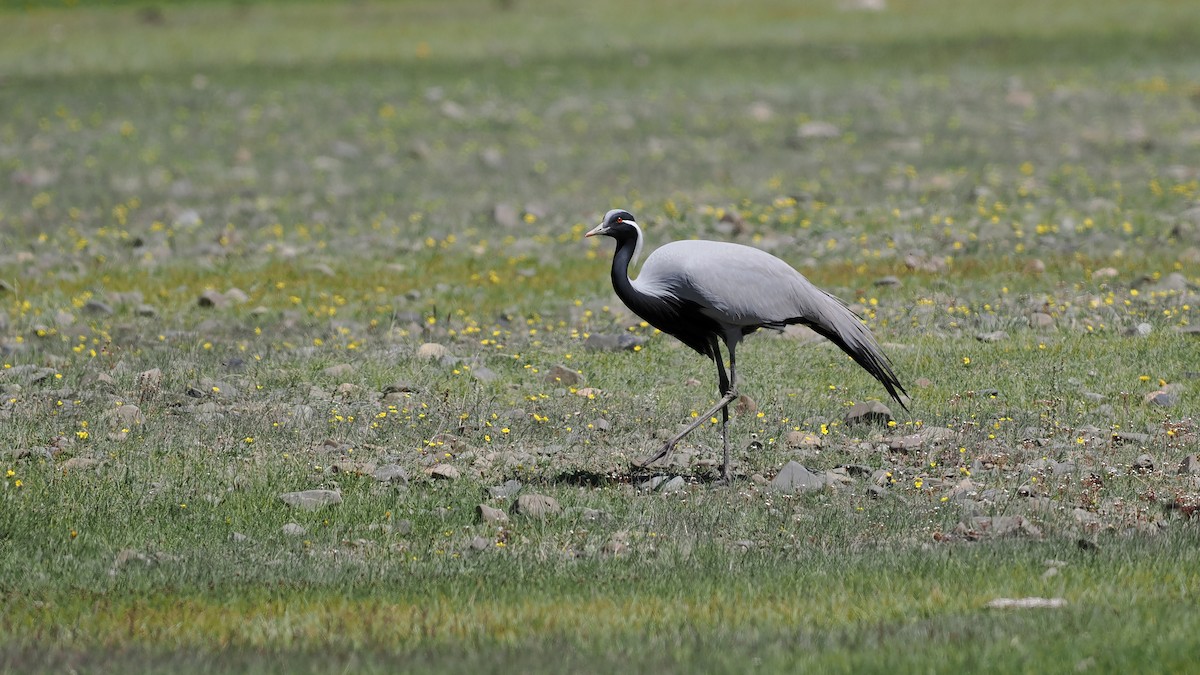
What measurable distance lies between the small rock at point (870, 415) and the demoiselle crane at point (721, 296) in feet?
1.98

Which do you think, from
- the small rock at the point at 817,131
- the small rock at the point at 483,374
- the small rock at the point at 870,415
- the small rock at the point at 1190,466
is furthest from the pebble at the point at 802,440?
the small rock at the point at 817,131

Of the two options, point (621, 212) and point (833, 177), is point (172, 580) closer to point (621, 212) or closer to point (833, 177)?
point (621, 212)

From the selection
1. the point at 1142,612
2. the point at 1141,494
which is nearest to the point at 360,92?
the point at 1141,494

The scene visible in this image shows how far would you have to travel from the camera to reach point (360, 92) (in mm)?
30906

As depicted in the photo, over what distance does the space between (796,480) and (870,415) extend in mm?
1622

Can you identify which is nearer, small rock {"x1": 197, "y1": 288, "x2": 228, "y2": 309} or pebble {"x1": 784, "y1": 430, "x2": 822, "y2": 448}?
pebble {"x1": 784, "y1": 430, "x2": 822, "y2": 448}

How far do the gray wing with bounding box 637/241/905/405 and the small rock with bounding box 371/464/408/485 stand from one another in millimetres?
2041

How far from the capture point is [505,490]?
10.5 metres

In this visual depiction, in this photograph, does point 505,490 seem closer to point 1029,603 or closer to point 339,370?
point 339,370

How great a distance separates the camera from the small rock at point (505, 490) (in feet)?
34.2

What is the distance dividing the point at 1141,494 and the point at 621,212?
3.81 metres

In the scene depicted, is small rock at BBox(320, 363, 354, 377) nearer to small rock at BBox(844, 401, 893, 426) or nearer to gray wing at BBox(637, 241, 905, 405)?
gray wing at BBox(637, 241, 905, 405)

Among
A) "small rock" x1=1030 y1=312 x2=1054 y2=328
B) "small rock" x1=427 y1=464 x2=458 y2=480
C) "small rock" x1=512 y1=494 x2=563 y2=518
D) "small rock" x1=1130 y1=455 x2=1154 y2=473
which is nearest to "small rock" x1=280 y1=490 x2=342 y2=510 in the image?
"small rock" x1=427 y1=464 x2=458 y2=480

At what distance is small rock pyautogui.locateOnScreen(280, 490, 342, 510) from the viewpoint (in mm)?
10188
